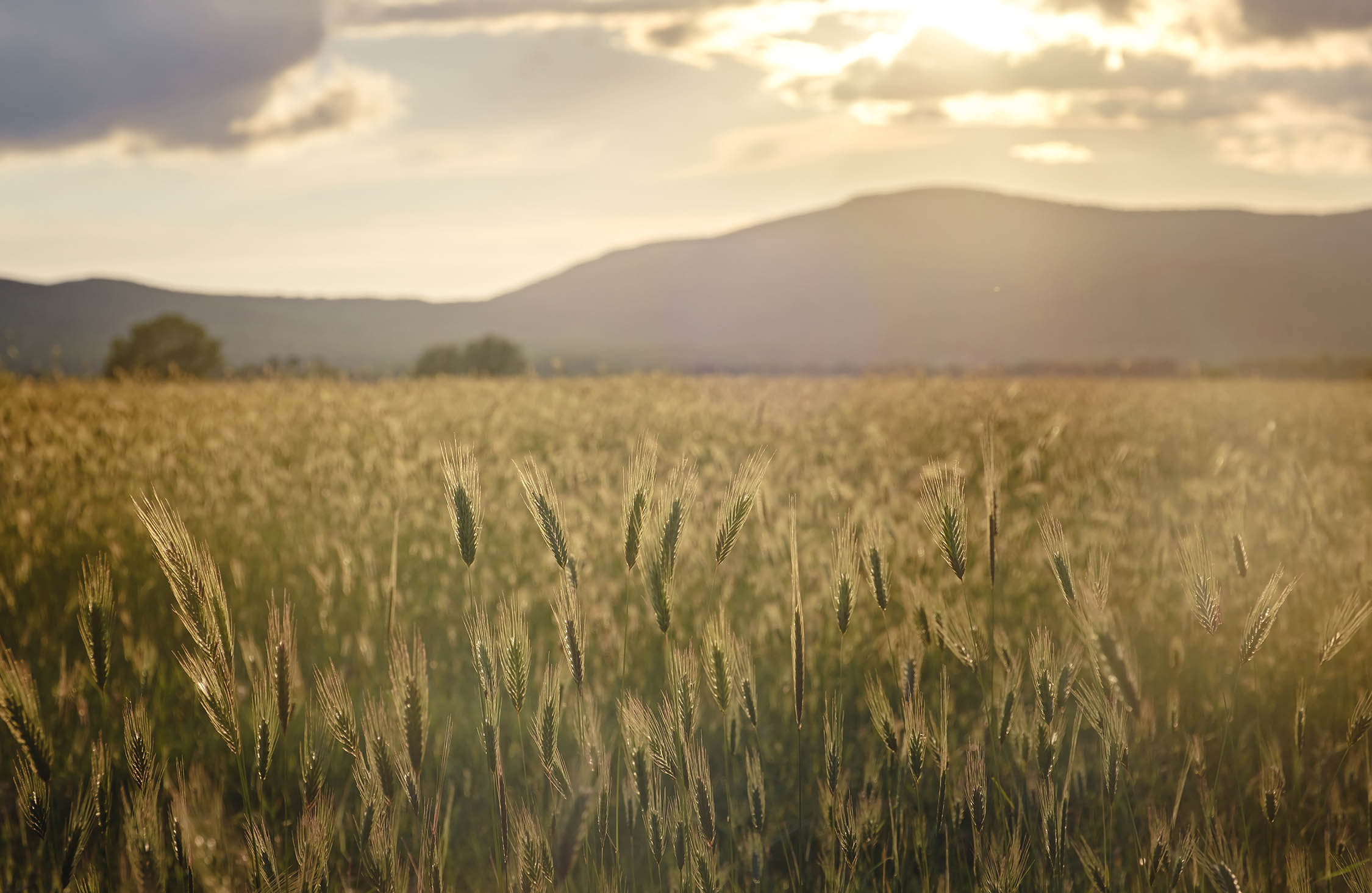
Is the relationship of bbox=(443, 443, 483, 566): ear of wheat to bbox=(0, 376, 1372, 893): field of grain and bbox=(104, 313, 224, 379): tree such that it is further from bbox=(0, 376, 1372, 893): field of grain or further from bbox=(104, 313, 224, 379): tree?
bbox=(104, 313, 224, 379): tree

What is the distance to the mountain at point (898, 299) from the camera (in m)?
100

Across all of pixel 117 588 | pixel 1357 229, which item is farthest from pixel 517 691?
pixel 1357 229

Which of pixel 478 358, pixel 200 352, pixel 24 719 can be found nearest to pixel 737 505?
pixel 24 719

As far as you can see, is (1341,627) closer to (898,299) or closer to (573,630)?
(573,630)

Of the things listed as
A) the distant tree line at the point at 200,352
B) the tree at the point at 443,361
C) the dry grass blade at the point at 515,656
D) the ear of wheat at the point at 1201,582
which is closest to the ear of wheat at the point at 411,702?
the dry grass blade at the point at 515,656

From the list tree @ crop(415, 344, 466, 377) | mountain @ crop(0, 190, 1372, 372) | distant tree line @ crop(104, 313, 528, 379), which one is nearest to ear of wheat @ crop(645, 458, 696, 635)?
distant tree line @ crop(104, 313, 528, 379)

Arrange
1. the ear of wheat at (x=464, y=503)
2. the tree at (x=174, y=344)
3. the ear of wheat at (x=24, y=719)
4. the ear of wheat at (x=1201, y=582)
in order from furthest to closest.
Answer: the tree at (x=174, y=344) → the ear of wheat at (x=1201, y=582) → the ear of wheat at (x=464, y=503) → the ear of wheat at (x=24, y=719)

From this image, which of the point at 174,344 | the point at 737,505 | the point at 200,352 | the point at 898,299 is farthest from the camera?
the point at 898,299

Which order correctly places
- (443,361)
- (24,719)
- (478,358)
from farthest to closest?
(443,361) < (478,358) < (24,719)

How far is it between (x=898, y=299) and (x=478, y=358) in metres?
87.9

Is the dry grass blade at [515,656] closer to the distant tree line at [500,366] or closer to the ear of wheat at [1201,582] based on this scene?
the ear of wheat at [1201,582]

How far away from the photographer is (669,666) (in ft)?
4.56

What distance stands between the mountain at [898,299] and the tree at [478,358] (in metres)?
53.8

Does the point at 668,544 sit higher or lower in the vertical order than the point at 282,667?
higher
